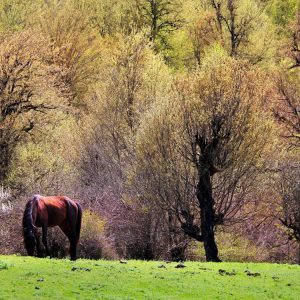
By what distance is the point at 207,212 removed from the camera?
1379 inches

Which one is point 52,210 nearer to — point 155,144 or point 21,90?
point 155,144

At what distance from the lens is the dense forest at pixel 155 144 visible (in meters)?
37.4

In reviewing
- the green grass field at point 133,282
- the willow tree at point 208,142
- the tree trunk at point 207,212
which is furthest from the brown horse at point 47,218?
the willow tree at point 208,142

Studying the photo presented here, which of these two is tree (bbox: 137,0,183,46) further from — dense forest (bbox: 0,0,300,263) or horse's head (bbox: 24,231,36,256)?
horse's head (bbox: 24,231,36,256)

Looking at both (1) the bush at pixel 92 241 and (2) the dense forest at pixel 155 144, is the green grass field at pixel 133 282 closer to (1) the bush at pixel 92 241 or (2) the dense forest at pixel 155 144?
(2) the dense forest at pixel 155 144

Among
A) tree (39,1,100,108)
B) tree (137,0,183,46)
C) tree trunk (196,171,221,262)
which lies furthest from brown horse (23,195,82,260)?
tree (137,0,183,46)

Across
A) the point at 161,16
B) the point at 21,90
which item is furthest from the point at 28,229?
the point at 161,16

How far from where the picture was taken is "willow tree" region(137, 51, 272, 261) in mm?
35656

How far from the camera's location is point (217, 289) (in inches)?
808

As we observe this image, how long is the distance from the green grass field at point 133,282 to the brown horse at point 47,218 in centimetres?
107

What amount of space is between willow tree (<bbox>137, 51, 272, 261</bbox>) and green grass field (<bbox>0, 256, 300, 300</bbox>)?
11.4 metres

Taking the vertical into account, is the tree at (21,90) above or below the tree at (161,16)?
below

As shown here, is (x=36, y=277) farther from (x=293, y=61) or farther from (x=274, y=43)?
(x=274, y=43)

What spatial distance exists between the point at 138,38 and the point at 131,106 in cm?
647
